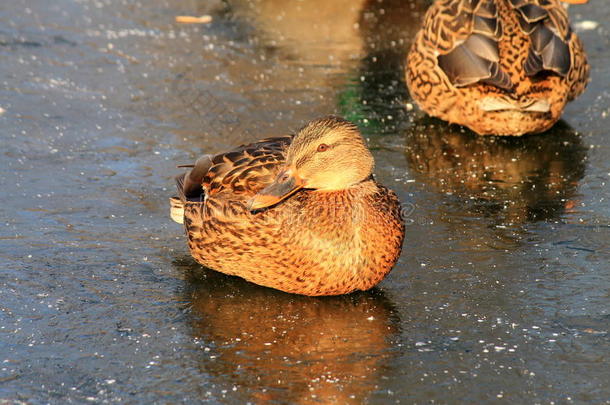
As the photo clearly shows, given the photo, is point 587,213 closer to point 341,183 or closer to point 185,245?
point 341,183

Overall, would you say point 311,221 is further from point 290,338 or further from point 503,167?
point 503,167

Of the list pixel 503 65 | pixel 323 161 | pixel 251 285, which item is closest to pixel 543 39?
pixel 503 65

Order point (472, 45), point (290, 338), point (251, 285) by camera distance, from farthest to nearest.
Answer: point (472, 45), point (251, 285), point (290, 338)

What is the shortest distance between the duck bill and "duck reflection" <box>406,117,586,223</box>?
1.58 meters

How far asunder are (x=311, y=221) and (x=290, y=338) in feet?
2.00

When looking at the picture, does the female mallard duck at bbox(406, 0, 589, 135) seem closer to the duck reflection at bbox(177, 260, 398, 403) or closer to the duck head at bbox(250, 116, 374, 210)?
the duck head at bbox(250, 116, 374, 210)

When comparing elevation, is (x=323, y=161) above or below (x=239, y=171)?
above

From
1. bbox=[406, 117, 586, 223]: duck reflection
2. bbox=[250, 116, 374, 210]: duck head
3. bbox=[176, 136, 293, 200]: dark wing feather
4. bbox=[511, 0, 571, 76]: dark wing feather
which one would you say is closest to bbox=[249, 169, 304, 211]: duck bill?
bbox=[250, 116, 374, 210]: duck head

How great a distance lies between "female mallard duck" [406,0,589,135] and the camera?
283 inches

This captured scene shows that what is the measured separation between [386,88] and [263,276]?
404 centimetres

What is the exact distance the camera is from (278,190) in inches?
190

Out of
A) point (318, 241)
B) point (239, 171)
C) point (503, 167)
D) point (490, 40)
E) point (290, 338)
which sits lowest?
point (503, 167)

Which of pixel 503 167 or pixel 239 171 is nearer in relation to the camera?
pixel 239 171

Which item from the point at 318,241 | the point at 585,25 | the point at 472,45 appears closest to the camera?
the point at 318,241
